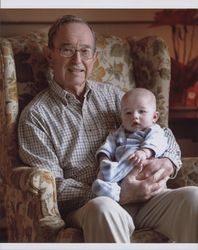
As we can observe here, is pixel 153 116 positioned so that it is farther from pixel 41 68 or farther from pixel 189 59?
pixel 189 59

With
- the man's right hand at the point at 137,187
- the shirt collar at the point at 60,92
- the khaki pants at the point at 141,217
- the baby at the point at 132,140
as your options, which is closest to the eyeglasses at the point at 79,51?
the shirt collar at the point at 60,92

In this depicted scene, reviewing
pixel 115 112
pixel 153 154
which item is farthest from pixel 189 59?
pixel 153 154

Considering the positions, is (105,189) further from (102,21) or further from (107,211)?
(102,21)

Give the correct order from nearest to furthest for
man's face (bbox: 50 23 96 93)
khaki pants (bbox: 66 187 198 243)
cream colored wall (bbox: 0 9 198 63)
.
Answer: khaki pants (bbox: 66 187 198 243) → man's face (bbox: 50 23 96 93) → cream colored wall (bbox: 0 9 198 63)

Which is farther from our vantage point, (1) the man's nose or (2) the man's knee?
(1) the man's nose

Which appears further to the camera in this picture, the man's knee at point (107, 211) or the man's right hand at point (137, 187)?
the man's right hand at point (137, 187)

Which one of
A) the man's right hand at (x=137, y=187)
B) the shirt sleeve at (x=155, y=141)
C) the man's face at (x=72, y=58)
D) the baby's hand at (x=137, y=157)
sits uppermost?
the man's face at (x=72, y=58)

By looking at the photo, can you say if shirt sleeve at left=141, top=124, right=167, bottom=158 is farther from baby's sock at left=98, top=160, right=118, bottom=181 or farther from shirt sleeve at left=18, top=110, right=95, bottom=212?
shirt sleeve at left=18, top=110, right=95, bottom=212

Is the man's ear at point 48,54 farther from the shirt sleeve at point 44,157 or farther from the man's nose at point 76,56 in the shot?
the shirt sleeve at point 44,157

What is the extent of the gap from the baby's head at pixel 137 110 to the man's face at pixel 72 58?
0.65 ft

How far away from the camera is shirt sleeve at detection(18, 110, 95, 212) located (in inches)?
70.0

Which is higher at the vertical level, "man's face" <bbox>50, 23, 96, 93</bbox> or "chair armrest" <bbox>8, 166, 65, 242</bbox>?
"man's face" <bbox>50, 23, 96, 93</bbox>

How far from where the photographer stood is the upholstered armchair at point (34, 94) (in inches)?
65.0

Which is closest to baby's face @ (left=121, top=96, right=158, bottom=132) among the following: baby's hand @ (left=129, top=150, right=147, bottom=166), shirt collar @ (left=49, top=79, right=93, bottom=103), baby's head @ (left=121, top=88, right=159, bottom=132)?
baby's head @ (left=121, top=88, right=159, bottom=132)
